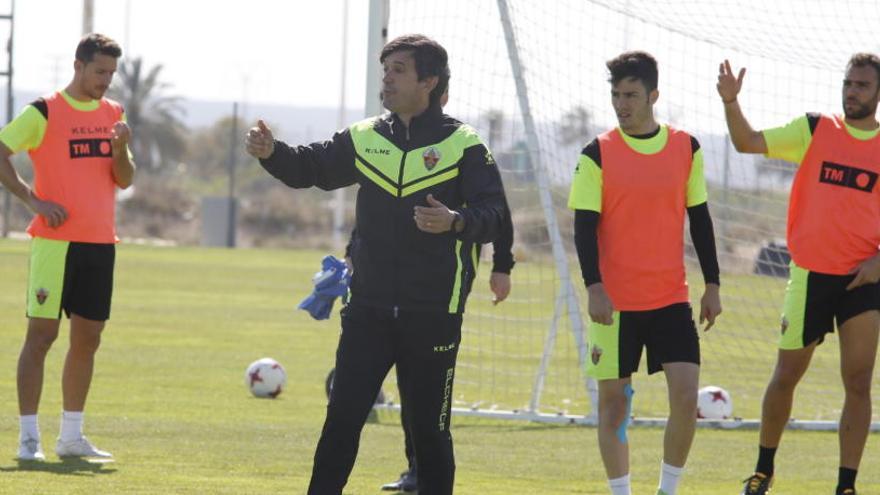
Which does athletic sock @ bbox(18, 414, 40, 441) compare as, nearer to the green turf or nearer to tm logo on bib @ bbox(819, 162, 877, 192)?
the green turf

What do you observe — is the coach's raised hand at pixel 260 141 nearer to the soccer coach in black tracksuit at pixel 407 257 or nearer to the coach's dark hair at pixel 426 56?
the soccer coach in black tracksuit at pixel 407 257

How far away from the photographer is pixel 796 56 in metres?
12.1

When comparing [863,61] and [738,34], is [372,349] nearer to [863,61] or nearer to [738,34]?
[863,61]

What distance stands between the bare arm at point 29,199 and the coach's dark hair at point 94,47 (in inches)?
25.8

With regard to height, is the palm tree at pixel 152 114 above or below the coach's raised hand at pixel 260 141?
above

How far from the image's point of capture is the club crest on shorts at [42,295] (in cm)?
966

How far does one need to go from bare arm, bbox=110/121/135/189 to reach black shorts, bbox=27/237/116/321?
0.39m

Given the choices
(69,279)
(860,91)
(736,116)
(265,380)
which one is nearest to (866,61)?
(860,91)

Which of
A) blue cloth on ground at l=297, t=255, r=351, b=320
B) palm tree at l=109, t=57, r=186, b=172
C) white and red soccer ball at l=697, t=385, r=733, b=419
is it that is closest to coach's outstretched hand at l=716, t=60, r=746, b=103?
blue cloth on ground at l=297, t=255, r=351, b=320

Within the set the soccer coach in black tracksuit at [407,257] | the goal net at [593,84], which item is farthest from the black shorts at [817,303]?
the goal net at [593,84]

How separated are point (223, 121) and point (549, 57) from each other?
9148 centimetres

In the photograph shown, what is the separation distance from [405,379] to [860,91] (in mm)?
3000

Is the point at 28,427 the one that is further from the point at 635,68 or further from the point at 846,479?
the point at 846,479

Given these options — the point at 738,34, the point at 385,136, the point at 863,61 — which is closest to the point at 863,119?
the point at 863,61
